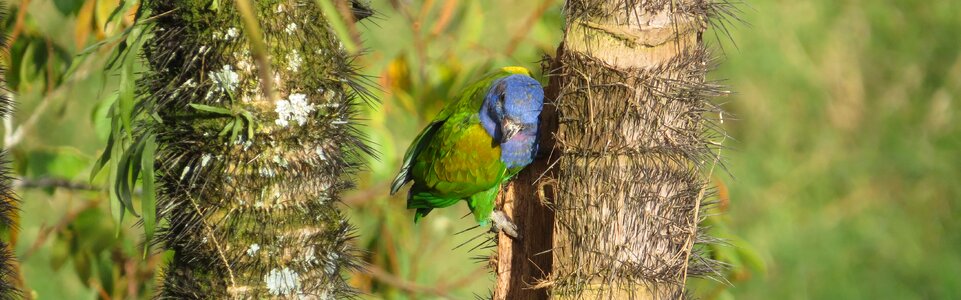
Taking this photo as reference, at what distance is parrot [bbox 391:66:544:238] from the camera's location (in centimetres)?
271

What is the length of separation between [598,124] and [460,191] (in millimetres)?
834

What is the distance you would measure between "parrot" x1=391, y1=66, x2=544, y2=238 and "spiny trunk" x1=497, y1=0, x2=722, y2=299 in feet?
1.03

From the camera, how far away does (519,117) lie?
106 inches

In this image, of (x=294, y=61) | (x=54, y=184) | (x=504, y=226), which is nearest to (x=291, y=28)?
(x=294, y=61)

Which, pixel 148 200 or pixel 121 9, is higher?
pixel 121 9

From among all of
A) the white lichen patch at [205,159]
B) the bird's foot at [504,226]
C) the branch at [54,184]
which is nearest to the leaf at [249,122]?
the white lichen patch at [205,159]

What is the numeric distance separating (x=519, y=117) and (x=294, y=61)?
72cm

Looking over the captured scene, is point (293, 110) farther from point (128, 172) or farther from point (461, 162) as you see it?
point (461, 162)

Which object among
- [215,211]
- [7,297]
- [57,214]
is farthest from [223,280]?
[57,214]

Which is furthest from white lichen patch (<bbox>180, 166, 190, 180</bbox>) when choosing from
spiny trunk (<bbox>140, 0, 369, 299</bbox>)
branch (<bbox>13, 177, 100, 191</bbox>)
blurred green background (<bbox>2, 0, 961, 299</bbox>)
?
blurred green background (<bbox>2, 0, 961, 299</bbox>)

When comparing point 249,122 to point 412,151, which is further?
point 412,151

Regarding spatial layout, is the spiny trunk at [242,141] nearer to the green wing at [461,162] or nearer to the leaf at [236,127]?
the leaf at [236,127]

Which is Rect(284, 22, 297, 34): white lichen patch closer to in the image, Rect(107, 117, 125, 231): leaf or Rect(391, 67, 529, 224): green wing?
Rect(107, 117, 125, 231): leaf

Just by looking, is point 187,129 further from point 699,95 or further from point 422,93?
point 422,93
